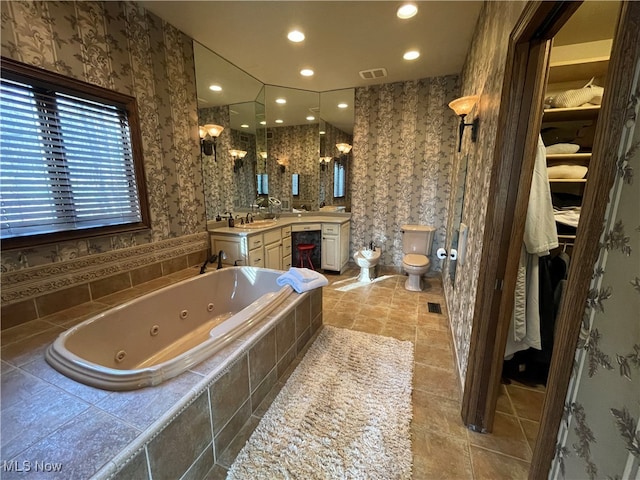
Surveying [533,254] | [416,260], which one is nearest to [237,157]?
[416,260]

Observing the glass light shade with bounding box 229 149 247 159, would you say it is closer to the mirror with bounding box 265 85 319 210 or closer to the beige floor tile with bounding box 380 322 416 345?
the mirror with bounding box 265 85 319 210

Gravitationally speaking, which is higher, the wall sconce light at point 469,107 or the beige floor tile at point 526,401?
the wall sconce light at point 469,107

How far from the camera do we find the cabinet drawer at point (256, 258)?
2.91 metres

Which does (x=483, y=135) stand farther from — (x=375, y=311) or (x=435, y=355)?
(x=375, y=311)

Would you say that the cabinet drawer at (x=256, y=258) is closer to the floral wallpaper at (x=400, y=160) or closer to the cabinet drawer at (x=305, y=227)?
the cabinet drawer at (x=305, y=227)

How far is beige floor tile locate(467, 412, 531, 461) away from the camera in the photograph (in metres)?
1.33

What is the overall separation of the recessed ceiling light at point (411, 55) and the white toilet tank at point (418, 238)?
1.98 metres

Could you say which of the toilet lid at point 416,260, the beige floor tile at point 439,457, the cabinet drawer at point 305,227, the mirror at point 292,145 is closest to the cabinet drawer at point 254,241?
the cabinet drawer at point 305,227

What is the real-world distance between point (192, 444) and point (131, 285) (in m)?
1.50

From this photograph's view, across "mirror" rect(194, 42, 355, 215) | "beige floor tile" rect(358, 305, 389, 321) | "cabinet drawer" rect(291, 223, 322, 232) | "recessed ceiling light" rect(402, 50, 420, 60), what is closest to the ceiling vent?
"recessed ceiling light" rect(402, 50, 420, 60)

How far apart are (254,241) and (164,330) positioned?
1.24 metres

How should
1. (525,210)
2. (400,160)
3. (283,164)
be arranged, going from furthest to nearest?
(283,164), (400,160), (525,210)

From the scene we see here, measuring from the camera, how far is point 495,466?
126 centimetres

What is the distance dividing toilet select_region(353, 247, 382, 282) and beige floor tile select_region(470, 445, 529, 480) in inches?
92.7
